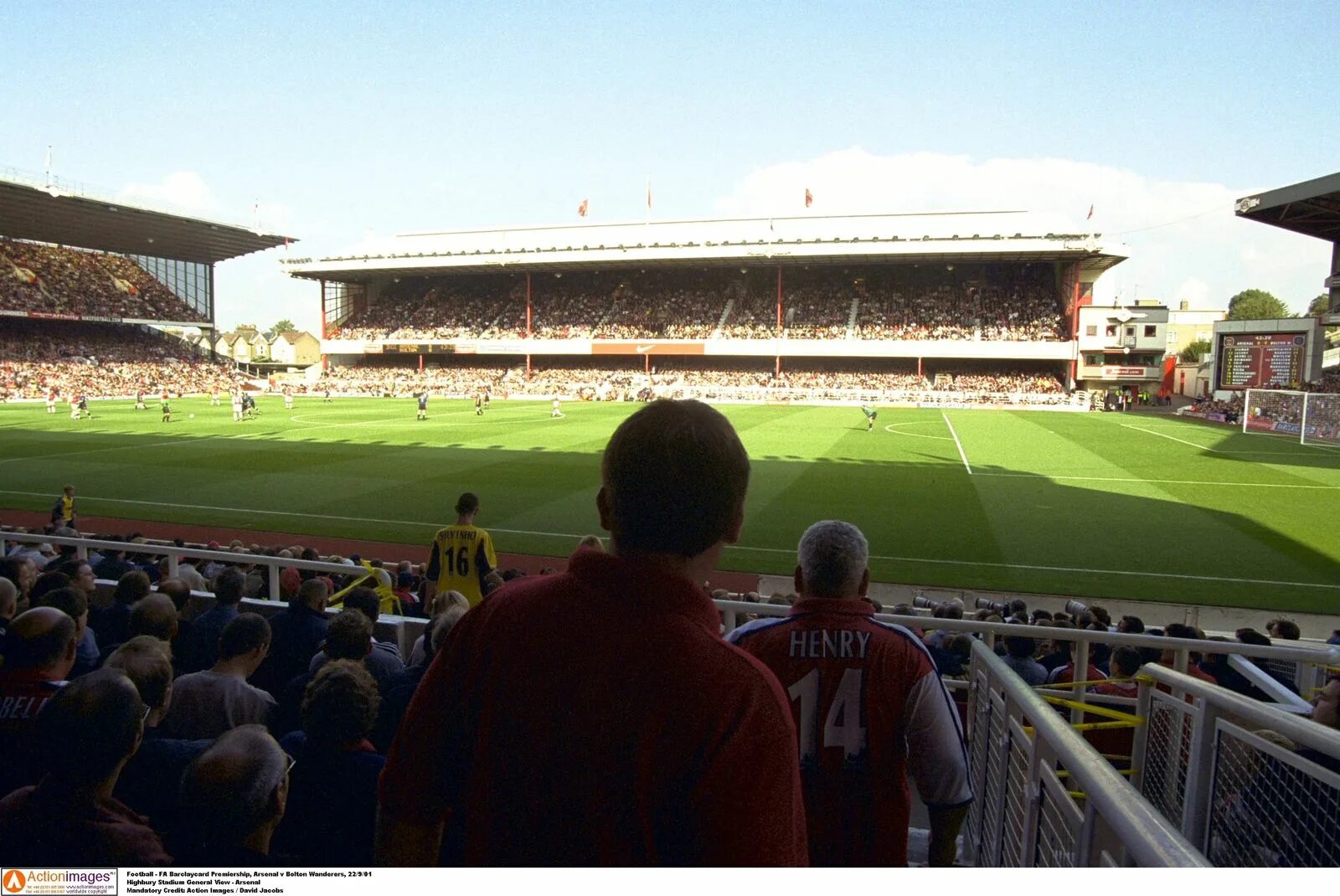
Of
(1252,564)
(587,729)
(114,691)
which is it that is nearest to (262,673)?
(114,691)

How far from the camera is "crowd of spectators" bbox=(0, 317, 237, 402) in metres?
54.2

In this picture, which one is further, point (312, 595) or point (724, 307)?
point (724, 307)

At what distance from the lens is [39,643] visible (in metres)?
3.61

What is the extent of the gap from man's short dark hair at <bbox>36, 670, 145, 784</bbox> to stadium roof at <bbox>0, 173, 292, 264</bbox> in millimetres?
61720

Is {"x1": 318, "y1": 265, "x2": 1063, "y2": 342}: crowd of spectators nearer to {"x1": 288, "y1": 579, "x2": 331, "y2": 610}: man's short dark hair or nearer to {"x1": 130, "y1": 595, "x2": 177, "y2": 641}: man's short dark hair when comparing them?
{"x1": 288, "y1": 579, "x2": 331, "y2": 610}: man's short dark hair

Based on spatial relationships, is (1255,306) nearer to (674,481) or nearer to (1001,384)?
(1001,384)

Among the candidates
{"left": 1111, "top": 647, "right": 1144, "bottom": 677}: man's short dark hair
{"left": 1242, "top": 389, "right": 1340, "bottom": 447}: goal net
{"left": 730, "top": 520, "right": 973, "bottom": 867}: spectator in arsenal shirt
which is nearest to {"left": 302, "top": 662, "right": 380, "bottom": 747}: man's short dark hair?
{"left": 730, "top": 520, "right": 973, "bottom": 867}: spectator in arsenal shirt

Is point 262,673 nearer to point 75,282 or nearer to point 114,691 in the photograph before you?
point 114,691

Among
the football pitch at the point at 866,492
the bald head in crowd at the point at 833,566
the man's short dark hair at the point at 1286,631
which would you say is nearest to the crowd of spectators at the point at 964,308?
the football pitch at the point at 866,492

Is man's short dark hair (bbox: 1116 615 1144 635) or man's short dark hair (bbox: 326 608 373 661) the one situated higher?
man's short dark hair (bbox: 326 608 373 661)

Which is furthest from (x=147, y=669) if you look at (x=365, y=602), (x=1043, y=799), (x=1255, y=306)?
(x=1255, y=306)

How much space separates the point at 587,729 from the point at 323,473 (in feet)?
72.9

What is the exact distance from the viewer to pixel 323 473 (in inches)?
859

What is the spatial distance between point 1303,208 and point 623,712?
5369cm
